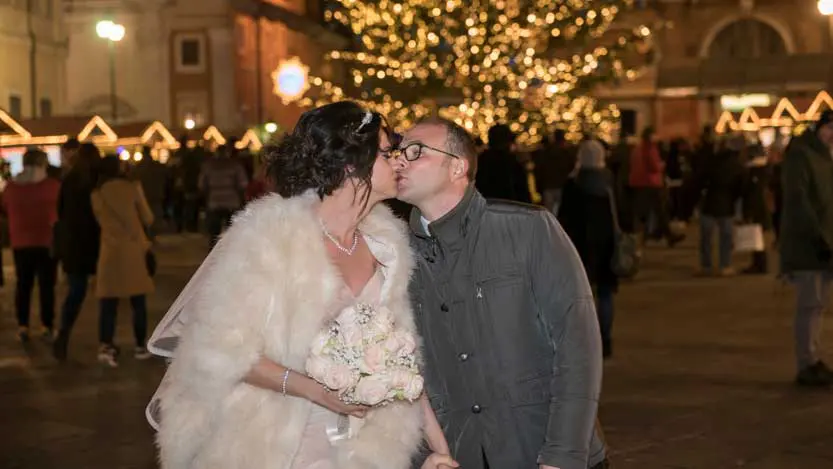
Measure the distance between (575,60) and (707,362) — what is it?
66.4 ft

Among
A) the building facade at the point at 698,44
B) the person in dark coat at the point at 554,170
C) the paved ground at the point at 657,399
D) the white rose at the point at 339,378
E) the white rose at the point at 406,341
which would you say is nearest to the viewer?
the white rose at the point at 339,378

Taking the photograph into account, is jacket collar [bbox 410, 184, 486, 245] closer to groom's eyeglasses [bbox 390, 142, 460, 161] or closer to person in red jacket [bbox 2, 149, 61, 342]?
groom's eyeglasses [bbox 390, 142, 460, 161]

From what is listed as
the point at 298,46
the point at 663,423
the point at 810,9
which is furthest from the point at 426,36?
the point at 298,46

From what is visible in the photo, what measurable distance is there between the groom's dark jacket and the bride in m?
0.13

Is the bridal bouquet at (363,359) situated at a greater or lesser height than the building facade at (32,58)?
lesser

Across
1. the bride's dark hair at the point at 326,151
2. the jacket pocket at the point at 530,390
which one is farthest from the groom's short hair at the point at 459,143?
the jacket pocket at the point at 530,390

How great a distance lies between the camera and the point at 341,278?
4.39 meters

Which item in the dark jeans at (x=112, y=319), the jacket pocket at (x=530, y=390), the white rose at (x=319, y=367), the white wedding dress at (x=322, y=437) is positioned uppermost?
the white rose at (x=319, y=367)

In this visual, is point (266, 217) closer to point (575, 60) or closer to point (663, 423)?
point (663, 423)

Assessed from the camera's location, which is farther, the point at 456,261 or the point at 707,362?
the point at 707,362

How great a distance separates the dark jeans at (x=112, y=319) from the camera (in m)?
13.5

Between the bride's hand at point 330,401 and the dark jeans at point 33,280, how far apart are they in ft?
37.9

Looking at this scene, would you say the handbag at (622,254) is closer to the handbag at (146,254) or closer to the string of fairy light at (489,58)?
the handbag at (146,254)

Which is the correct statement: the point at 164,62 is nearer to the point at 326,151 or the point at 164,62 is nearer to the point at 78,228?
the point at 78,228
